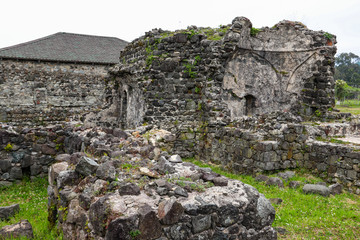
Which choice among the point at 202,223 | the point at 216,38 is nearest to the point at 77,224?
the point at 202,223

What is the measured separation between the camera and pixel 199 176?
3336mm

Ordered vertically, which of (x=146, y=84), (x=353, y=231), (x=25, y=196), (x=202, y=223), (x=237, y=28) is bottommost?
(x=25, y=196)

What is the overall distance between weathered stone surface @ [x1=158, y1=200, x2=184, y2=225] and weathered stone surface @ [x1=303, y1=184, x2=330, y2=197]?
15.0 feet

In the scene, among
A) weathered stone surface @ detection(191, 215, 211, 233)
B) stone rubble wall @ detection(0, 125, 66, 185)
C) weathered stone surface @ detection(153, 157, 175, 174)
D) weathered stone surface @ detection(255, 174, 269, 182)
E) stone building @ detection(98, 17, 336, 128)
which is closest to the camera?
weathered stone surface @ detection(191, 215, 211, 233)

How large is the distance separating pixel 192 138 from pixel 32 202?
A: 16.9 feet

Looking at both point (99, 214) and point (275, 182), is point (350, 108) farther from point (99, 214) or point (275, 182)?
point (99, 214)

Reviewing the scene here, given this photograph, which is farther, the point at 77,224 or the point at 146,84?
the point at 146,84

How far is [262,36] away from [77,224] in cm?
1009

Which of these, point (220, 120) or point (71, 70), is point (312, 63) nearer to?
Answer: point (220, 120)

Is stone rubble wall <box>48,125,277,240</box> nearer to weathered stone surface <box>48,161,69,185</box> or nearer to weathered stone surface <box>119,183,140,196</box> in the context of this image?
weathered stone surface <box>119,183,140,196</box>

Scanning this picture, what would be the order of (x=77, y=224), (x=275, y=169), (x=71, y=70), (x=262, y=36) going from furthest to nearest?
(x=71, y=70) → (x=262, y=36) → (x=275, y=169) → (x=77, y=224)

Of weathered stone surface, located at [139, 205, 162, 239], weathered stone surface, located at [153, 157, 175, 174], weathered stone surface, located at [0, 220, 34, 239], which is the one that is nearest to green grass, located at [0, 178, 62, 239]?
weathered stone surface, located at [0, 220, 34, 239]

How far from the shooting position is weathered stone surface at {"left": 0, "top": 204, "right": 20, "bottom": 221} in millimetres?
4793

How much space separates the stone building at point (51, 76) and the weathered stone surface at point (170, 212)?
15.2 metres
